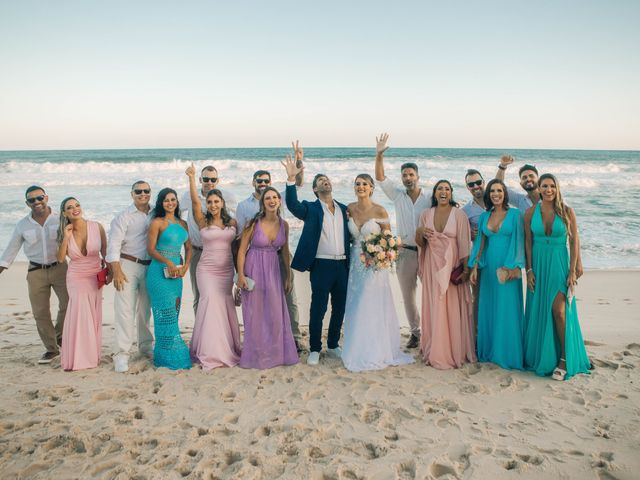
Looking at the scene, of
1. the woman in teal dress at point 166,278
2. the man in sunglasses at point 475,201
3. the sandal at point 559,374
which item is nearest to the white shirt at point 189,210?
the woman in teal dress at point 166,278

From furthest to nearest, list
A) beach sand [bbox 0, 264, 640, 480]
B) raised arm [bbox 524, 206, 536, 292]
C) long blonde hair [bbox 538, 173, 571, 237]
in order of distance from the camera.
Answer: raised arm [bbox 524, 206, 536, 292]
long blonde hair [bbox 538, 173, 571, 237]
beach sand [bbox 0, 264, 640, 480]

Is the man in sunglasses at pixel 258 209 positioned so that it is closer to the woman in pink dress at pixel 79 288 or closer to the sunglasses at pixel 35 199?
the woman in pink dress at pixel 79 288

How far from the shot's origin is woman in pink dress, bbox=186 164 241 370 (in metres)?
5.57

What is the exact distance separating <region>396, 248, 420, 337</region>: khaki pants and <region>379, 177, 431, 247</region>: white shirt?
0.50ft

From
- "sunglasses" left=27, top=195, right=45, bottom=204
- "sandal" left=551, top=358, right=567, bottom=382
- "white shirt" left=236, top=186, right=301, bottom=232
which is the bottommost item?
"sandal" left=551, top=358, right=567, bottom=382

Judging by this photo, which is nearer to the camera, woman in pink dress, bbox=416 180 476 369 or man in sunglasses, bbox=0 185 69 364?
woman in pink dress, bbox=416 180 476 369

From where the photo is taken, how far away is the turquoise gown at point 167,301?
5.45 m

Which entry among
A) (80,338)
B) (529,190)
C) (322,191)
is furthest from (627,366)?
(80,338)

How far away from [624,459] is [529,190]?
129 inches

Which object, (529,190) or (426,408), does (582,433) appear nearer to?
(426,408)

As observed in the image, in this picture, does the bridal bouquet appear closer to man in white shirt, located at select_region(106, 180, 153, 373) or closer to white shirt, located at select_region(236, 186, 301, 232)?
white shirt, located at select_region(236, 186, 301, 232)

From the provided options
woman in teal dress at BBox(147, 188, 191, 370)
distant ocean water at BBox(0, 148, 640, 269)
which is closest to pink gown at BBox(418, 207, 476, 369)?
woman in teal dress at BBox(147, 188, 191, 370)

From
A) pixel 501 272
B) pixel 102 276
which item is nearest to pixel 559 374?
pixel 501 272

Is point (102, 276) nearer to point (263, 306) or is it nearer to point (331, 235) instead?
point (263, 306)
